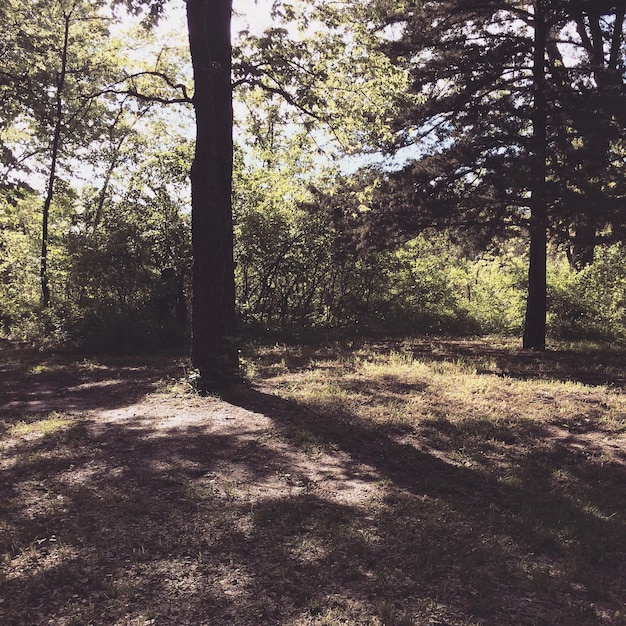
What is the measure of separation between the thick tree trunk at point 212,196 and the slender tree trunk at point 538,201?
566cm

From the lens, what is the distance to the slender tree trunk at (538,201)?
30.8ft

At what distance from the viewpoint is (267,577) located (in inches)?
111

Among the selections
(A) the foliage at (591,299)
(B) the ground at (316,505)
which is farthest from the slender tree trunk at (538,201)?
(B) the ground at (316,505)

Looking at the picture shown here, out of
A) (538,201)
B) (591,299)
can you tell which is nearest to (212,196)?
(538,201)

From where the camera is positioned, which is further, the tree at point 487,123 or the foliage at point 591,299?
the foliage at point 591,299

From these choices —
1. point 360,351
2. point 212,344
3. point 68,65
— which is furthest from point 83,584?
point 68,65

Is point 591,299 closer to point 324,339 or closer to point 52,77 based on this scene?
point 324,339

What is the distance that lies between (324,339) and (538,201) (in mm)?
5486

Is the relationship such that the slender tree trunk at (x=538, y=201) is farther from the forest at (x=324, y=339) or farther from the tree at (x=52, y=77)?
the tree at (x=52, y=77)

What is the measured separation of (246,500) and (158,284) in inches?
328

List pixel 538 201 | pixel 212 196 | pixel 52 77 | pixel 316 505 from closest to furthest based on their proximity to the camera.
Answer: pixel 316 505 → pixel 212 196 → pixel 538 201 → pixel 52 77

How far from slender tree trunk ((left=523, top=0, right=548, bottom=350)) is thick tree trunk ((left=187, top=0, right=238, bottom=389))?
5.66m

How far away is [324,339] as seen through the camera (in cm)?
1230

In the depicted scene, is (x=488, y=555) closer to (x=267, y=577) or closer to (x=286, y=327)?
(x=267, y=577)
